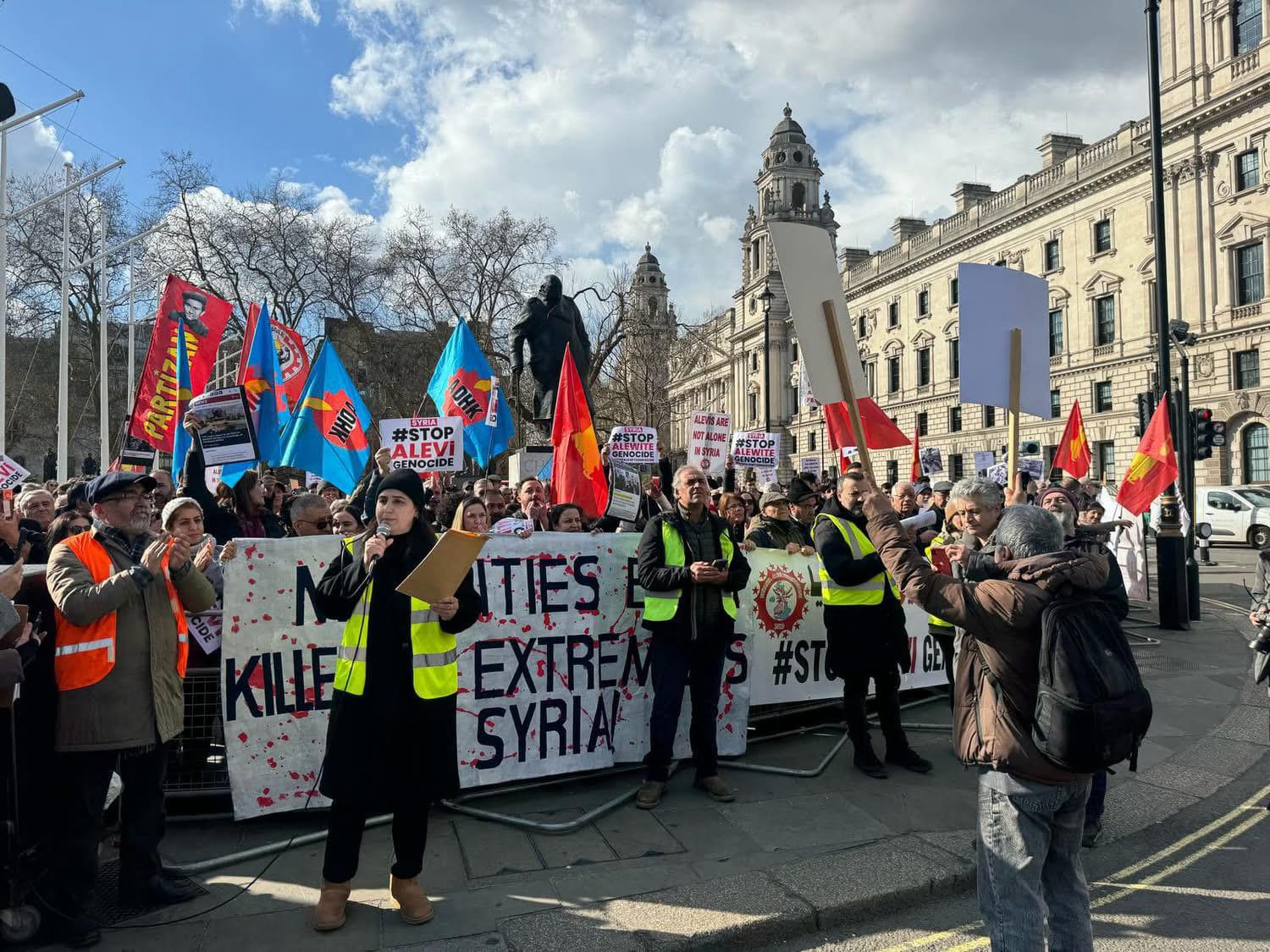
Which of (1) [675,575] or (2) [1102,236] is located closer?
Result: (1) [675,575]

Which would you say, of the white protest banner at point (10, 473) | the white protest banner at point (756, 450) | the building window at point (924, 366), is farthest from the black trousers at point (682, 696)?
the building window at point (924, 366)

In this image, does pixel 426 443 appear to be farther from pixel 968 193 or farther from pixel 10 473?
pixel 968 193

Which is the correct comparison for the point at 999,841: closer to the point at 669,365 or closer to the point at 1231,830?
the point at 1231,830

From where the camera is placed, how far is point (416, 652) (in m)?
3.38

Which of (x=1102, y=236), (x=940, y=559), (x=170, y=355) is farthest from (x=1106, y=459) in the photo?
(x=170, y=355)

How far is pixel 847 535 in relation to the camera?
5250 mm

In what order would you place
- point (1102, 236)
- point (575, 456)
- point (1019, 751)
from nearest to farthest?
point (1019, 751), point (575, 456), point (1102, 236)

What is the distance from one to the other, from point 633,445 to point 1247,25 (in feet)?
134

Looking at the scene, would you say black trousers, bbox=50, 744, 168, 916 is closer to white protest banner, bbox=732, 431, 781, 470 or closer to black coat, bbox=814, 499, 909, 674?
black coat, bbox=814, 499, 909, 674

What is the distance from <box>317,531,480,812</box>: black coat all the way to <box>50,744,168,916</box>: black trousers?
2.81 ft

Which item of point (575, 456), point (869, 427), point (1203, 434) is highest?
point (1203, 434)

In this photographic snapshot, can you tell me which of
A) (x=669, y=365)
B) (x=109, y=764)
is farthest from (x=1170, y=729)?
(x=669, y=365)

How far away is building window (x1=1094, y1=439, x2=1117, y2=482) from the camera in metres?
43.2

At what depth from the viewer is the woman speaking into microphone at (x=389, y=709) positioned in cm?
330
